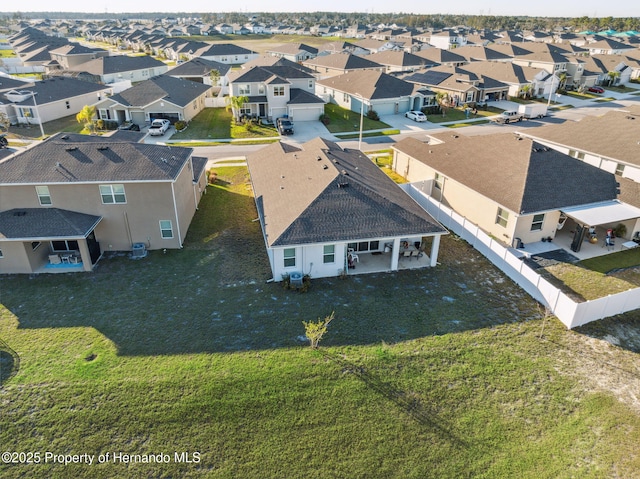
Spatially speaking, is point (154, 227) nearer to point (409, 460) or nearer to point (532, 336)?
point (409, 460)

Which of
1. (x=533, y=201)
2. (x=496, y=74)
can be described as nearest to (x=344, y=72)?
(x=496, y=74)

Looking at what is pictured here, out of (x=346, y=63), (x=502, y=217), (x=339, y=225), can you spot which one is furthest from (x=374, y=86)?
(x=339, y=225)

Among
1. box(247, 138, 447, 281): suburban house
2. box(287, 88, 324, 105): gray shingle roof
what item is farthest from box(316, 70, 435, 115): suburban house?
box(247, 138, 447, 281): suburban house

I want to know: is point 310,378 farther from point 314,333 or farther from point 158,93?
point 158,93

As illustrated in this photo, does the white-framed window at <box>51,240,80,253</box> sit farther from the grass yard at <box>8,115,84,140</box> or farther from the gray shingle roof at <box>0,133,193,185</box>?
the grass yard at <box>8,115,84,140</box>

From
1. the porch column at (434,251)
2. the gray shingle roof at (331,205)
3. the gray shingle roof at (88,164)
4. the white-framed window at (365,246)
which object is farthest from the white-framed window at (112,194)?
the porch column at (434,251)

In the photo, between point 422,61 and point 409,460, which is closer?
point 409,460
